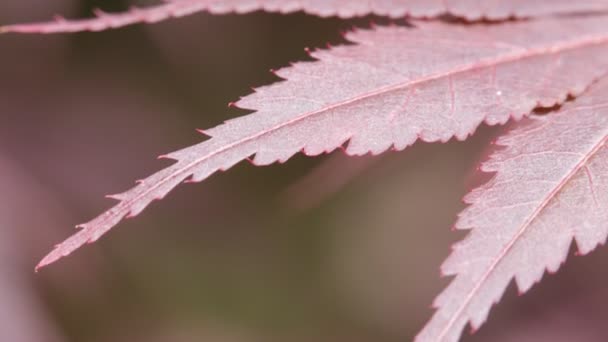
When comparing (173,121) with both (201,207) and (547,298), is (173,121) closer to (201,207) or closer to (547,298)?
(201,207)

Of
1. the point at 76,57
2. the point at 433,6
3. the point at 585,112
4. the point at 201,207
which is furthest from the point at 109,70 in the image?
the point at 585,112

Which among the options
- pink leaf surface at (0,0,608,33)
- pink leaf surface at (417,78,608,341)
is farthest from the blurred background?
pink leaf surface at (417,78,608,341)

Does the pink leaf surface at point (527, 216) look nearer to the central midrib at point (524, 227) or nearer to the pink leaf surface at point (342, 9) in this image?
the central midrib at point (524, 227)

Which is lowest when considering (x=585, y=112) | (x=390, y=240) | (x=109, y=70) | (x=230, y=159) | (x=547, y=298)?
(x=547, y=298)

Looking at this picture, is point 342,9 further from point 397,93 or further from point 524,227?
point 524,227

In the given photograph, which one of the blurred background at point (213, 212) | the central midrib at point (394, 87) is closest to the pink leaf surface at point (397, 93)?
the central midrib at point (394, 87)

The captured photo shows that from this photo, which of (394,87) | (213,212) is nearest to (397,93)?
(394,87)
